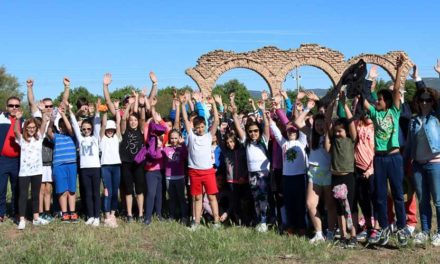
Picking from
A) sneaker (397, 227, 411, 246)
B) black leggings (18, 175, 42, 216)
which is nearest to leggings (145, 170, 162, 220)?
black leggings (18, 175, 42, 216)

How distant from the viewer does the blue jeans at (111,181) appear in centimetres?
724

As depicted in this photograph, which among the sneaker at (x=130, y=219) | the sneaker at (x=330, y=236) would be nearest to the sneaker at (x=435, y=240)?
the sneaker at (x=330, y=236)

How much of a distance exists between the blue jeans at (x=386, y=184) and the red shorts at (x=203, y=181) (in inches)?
88.9

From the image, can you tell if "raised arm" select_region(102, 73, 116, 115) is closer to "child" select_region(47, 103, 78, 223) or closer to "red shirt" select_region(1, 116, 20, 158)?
"child" select_region(47, 103, 78, 223)

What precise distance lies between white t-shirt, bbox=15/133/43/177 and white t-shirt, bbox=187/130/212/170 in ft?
7.45

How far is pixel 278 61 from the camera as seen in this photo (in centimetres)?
2995

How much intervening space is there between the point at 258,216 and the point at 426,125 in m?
2.51

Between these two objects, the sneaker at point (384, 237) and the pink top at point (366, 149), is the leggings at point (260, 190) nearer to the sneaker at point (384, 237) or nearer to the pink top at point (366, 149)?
the pink top at point (366, 149)

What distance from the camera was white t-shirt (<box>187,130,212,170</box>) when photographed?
682 centimetres

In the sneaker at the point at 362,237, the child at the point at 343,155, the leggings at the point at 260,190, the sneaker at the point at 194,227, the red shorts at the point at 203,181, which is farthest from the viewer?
the red shorts at the point at 203,181

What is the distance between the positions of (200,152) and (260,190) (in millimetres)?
996

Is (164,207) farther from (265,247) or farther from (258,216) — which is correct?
(265,247)

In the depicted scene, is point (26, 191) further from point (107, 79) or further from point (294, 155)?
point (294, 155)

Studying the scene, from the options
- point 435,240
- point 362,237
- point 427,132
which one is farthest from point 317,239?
point 427,132
